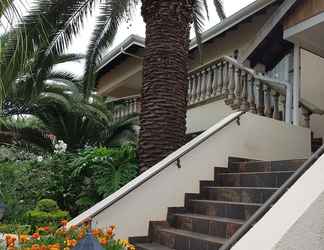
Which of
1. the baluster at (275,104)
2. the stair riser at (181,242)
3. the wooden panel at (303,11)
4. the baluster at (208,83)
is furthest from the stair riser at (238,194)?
the baluster at (208,83)

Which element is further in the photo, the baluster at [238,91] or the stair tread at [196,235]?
the baluster at [238,91]

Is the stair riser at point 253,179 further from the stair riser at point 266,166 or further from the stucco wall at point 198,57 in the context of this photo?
the stucco wall at point 198,57

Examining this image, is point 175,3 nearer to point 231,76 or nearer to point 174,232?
point 231,76

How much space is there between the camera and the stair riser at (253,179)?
6238mm

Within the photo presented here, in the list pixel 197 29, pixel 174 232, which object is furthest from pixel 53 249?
pixel 197 29

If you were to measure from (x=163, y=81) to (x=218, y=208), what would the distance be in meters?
2.50

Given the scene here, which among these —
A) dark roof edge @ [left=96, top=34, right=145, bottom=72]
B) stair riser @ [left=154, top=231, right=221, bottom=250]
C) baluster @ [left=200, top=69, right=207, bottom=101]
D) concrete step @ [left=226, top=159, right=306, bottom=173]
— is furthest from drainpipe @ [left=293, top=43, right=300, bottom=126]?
dark roof edge @ [left=96, top=34, right=145, bottom=72]

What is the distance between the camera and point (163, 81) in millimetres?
7578

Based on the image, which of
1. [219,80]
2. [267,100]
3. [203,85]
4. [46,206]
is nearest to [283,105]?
[267,100]

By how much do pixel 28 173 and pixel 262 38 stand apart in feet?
18.5

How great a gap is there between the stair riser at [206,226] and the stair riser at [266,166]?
1.50 metres

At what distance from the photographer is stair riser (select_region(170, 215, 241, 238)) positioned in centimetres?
541

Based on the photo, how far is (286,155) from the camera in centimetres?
828

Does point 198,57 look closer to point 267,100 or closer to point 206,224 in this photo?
point 267,100
